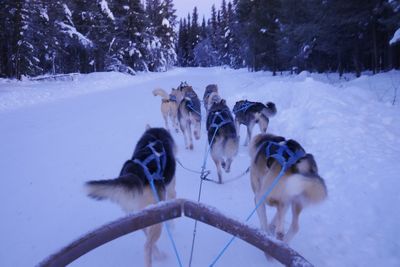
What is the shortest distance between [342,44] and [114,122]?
1067 cm

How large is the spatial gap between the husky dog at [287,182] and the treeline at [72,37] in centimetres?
2120

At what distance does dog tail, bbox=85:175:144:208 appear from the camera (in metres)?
2.12

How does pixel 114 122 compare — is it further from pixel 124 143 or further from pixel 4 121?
pixel 4 121

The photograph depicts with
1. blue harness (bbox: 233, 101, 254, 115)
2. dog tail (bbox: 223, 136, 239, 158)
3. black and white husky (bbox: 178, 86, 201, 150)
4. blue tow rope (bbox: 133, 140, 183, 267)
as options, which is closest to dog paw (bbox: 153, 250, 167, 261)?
blue tow rope (bbox: 133, 140, 183, 267)

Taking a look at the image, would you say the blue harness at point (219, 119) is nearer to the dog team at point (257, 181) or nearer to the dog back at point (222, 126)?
the dog back at point (222, 126)

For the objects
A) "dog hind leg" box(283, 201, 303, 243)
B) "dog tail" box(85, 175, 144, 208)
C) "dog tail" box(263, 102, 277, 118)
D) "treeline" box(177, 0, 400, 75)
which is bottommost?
"dog hind leg" box(283, 201, 303, 243)

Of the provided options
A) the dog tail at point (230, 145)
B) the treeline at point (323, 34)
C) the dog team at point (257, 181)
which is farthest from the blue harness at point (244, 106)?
the treeline at point (323, 34)

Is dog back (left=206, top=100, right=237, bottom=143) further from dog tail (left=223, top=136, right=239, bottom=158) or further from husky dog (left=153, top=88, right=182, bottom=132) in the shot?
husky dog (left=153, top=88, right=182, bottom=132)

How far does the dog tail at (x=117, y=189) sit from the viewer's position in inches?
83.4

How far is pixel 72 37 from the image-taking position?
23.2 metres

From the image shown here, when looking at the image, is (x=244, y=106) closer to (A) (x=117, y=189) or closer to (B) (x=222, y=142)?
(B) (x=222, y=142)

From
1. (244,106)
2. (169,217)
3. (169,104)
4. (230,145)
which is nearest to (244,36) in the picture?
(169,104)

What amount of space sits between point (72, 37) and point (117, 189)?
2434 cm

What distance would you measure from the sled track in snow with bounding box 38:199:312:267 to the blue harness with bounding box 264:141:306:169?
1.27m
